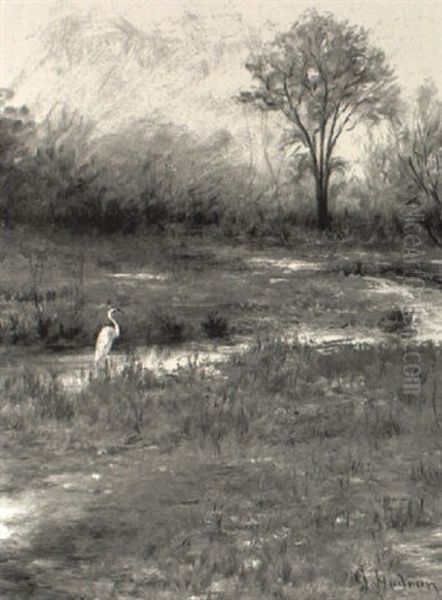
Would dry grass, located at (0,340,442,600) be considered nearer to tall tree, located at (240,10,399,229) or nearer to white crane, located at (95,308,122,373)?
white crane, located at (95,308,122,373)

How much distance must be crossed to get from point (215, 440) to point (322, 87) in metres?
6.75

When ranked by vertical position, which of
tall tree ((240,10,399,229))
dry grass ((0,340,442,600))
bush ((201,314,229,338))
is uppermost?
tall tree ((240,10,399,229))

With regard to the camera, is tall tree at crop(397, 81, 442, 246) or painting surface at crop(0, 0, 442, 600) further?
tall tree at crop(397, 81, 442, 246)

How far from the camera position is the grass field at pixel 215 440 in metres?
4.93

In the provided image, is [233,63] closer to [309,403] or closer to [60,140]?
[60,140]

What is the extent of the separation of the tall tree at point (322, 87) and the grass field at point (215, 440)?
1.36 m

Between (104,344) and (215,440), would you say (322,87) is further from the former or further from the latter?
(215,440)

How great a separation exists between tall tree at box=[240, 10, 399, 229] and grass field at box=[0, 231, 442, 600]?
1360 millimetres

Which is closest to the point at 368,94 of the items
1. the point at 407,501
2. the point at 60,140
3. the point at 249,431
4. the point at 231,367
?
the point at 60,140

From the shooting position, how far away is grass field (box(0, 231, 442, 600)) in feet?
16.2

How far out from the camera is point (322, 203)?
11867mm

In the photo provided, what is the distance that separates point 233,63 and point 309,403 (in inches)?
179

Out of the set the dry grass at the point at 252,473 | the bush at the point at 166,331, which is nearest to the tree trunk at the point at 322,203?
the bush at the point at 166,331
